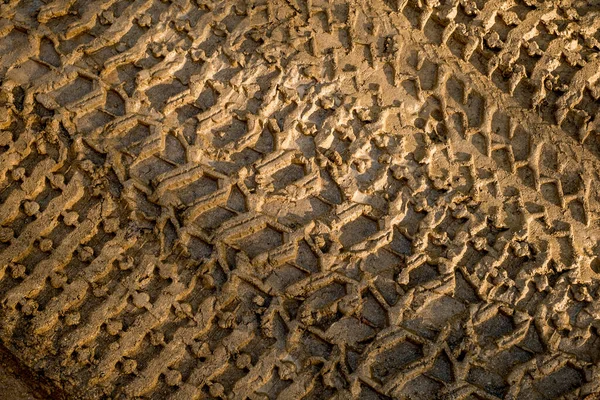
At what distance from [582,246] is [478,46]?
2.70 ft

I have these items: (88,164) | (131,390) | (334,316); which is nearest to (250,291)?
(334,316)

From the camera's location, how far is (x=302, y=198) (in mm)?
2297

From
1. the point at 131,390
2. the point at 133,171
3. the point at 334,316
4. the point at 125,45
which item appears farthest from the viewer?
the point at 125,45

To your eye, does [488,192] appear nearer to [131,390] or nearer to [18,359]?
[131,390]

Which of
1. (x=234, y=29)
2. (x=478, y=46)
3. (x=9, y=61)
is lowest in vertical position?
(x=9, y=61)

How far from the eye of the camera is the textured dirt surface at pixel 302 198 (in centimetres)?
208

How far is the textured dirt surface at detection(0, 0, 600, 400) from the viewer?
2078mm

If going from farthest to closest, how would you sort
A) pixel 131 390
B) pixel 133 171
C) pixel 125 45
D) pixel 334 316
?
pixel 125 45 → pixel 133 171 → pixel 334 316 → pixel 131 390

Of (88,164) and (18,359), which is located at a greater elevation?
(88,164)

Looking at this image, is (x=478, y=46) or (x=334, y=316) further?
(x=478, y=46)

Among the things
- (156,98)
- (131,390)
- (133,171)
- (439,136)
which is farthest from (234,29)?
(131,390)

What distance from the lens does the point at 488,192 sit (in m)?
2.36

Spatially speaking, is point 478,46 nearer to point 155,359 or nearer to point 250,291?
point 250,291

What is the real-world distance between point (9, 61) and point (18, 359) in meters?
1.05
